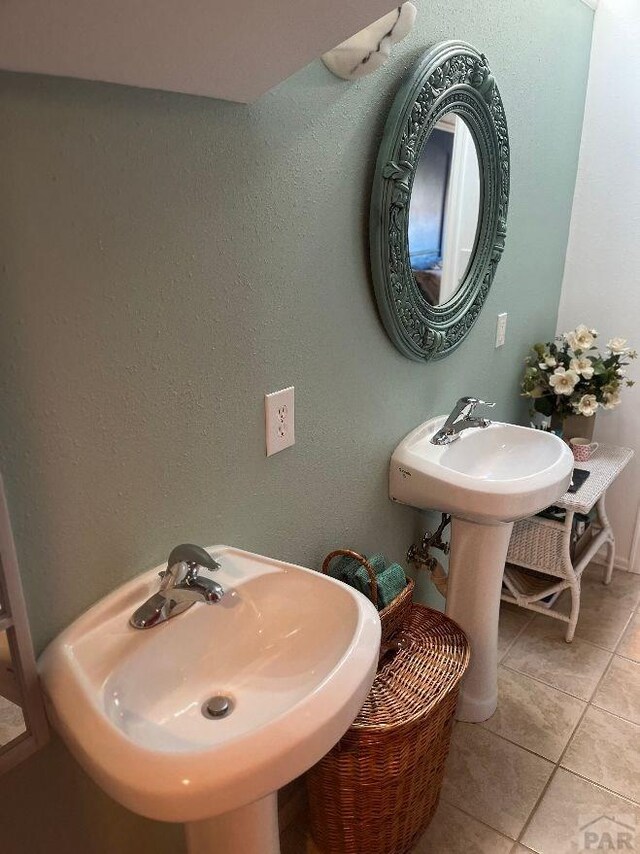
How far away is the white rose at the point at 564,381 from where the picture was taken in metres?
2.18

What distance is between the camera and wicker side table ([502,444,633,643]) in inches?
80.0

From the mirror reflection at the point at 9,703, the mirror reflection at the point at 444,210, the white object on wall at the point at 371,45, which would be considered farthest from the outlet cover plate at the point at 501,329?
the mirror reflection at the point at 9,703

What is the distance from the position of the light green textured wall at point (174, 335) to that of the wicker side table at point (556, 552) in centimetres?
74

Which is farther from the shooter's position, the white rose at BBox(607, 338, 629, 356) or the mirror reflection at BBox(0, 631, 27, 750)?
the white rose at BBox(607, 338, 629, 356)

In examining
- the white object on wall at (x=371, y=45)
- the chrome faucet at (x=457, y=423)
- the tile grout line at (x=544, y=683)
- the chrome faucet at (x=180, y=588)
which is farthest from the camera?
the tile grout line at (x=544, y=683)

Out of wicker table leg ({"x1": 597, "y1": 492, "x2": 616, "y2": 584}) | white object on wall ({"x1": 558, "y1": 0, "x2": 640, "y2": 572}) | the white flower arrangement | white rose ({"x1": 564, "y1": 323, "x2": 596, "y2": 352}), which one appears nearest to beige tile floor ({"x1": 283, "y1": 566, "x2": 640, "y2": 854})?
wicker table leg ({"x1": 597, "y1": 492, "x2": 616, "y2": 584})

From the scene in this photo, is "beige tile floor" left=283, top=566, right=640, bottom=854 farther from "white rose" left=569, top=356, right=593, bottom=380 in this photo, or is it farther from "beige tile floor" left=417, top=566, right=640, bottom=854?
"white rose" left=569, top=356, right=593, bottom=380

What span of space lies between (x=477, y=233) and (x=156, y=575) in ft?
4.40

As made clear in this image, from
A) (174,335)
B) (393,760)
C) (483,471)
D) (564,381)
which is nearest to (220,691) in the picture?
(393,760)

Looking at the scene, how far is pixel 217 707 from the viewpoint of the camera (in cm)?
100

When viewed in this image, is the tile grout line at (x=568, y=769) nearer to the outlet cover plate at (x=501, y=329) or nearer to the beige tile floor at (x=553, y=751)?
the beige tile floor at (x=553, y=751)

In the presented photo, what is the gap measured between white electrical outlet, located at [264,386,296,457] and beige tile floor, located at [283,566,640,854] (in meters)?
0.97

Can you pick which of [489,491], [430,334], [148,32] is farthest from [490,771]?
[148,32]

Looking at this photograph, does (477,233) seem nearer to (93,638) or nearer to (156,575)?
(156,575)
